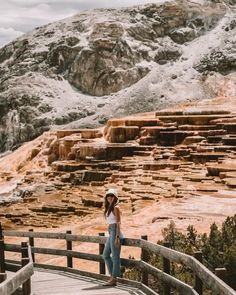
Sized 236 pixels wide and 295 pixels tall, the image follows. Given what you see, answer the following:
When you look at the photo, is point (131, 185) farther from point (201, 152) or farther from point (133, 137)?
point (133, 137)

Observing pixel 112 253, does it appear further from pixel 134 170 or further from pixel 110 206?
pixel 134 170

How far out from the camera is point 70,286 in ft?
29.0

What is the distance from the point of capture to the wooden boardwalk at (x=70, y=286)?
812cm

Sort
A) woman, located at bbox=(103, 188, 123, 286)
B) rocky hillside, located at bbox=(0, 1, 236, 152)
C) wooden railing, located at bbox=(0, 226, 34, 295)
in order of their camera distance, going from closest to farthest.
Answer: wooden railing, located at bbox=(0, 226, 34, 295)
woman, located at bbox=(103, 188, 123, 286)
rocky hillside, located at bbox=(0, 1, 236, 152)

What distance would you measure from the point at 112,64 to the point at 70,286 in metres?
76.9

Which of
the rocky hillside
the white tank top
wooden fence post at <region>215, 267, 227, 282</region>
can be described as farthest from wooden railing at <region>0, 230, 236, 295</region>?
the rocky hillside

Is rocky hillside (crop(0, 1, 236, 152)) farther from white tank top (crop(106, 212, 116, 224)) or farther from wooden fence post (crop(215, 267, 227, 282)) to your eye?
wooden fence post (crop(215, 267, 227, 282))

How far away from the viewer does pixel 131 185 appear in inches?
1185

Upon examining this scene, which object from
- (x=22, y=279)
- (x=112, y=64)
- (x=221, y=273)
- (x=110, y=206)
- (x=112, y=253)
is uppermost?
(x=112, y=64)

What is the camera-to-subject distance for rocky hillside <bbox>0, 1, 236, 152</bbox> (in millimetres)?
76438

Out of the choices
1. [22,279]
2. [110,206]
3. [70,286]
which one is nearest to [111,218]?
[110,206]

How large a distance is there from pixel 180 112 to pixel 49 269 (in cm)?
3860

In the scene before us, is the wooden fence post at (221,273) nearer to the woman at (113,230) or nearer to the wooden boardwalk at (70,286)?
the wooden boardwalk at (70,286)

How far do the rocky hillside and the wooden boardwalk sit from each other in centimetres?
6250
